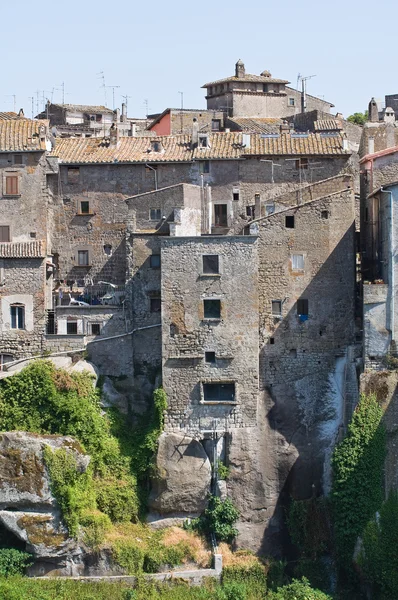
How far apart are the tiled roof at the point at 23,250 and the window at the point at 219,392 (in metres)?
10.2

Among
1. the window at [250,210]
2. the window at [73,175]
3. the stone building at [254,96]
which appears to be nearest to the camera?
the window at [250,210]

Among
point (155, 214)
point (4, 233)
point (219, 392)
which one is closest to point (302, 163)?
point (155, 214)

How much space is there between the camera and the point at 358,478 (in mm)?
54375

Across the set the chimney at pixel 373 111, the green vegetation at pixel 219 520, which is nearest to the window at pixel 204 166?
the green vegetation at pixel 219 520

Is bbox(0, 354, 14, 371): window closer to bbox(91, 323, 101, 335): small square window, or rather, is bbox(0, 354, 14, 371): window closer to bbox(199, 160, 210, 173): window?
bbox(91, 323, 101, 335): small square window

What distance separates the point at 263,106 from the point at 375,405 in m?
34.6

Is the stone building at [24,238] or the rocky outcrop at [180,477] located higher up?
the stone building at [24,238]

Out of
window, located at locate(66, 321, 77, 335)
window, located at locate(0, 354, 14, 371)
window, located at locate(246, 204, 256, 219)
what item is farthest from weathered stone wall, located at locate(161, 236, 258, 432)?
window, located at locate(0, 354, 14, 371)

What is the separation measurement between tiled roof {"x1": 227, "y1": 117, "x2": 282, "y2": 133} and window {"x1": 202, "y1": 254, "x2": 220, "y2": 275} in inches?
747

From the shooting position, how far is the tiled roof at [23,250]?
200 feet

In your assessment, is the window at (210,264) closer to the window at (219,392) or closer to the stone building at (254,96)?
the window at (219,392)

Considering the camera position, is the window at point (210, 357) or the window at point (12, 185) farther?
the window at point (12, 185)

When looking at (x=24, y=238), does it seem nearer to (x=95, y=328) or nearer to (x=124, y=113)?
(x=95, y=328)

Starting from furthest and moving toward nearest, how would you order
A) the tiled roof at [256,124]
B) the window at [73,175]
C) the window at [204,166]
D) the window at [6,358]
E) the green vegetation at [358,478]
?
the tiled roof at [256,124] < the window at [73,175] < the window at [204,166] < the window at [6,358] < the green vegetation at [358,478]
